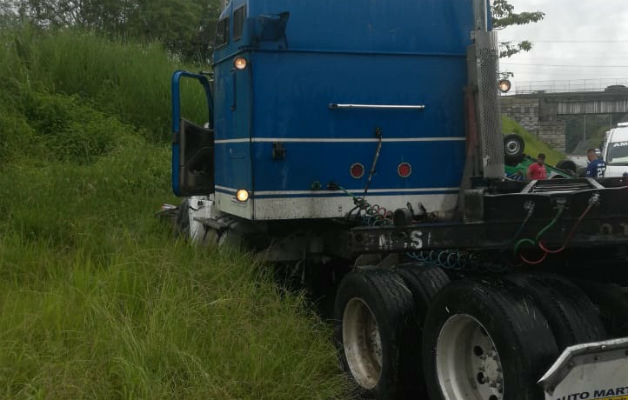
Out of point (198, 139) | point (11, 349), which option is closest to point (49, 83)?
point (198, 139)

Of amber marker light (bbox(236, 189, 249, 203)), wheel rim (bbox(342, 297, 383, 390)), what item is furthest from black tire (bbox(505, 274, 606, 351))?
amber marker light (bbox(236, 189, 249, 203))

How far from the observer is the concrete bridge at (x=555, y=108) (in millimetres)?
49844

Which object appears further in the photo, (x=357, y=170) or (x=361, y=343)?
(x=357, y=170)

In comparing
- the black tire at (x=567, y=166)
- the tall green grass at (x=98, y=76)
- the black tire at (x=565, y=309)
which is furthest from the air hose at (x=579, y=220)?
the tall green grass at (x=98, y=76)

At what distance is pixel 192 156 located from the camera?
7.50 meters

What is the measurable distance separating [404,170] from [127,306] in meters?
2.51

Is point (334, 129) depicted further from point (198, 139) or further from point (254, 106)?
point (198, 139)

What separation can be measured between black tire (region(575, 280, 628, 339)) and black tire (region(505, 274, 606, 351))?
127mm

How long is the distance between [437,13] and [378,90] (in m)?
0.87

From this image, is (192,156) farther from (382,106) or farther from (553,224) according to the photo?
(553,224)

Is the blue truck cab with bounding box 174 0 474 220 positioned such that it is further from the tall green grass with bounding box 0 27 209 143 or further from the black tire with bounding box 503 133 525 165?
the tall green grass with bounding box 0 27 209 143

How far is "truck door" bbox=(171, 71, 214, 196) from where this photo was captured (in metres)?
7.39

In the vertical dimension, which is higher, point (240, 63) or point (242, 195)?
point (240, 63)

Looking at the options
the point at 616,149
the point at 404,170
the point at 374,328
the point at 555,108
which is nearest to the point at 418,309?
the point at 374,328
